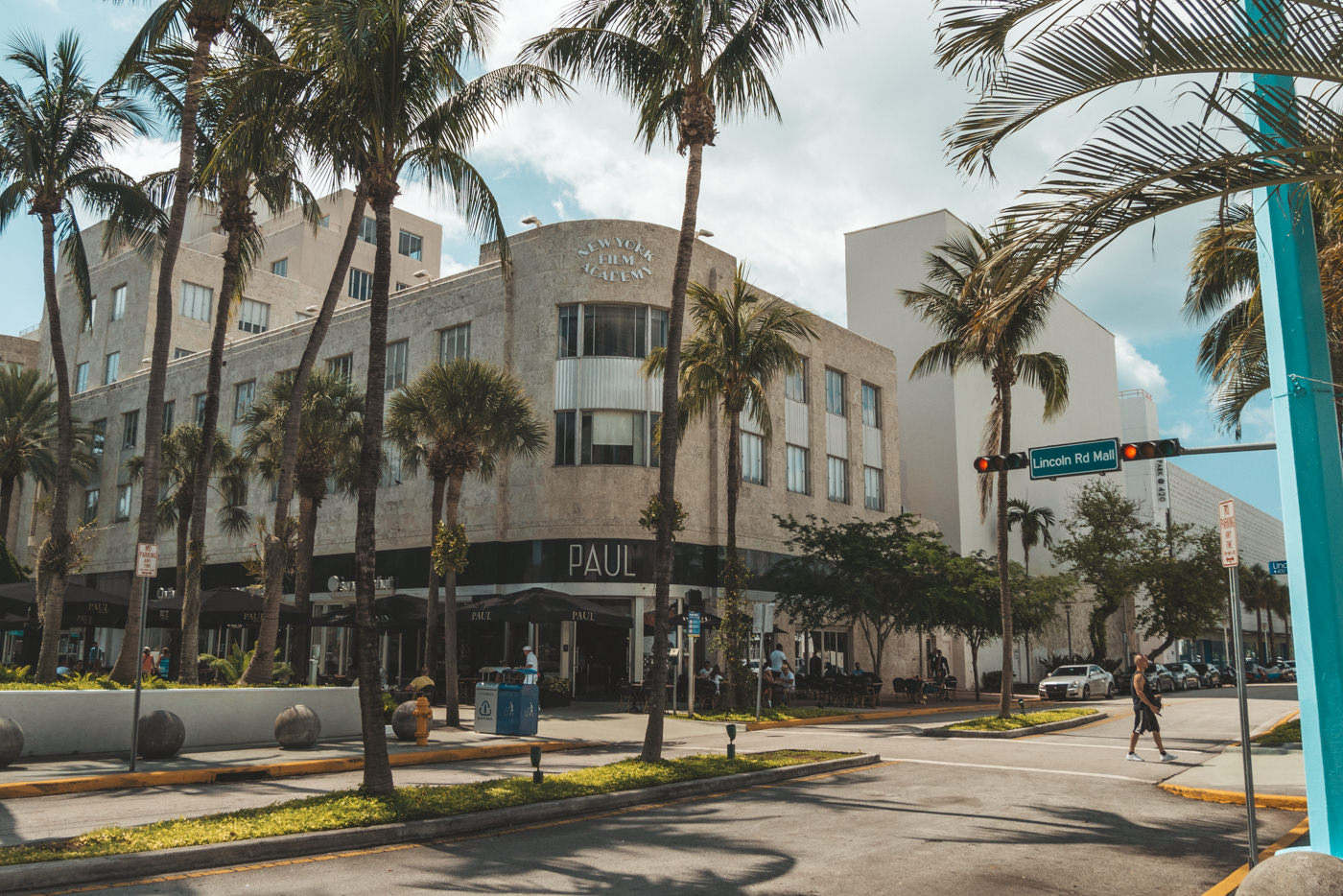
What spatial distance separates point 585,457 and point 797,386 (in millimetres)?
11782

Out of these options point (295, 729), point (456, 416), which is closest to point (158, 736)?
point (295, 729)

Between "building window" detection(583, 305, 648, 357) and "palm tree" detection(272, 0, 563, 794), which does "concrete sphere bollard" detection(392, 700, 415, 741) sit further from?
"building window" detection(583, 305, 648, 357)

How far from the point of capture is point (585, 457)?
110 feet

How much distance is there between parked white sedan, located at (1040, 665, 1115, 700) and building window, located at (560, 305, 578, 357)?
2251 cm

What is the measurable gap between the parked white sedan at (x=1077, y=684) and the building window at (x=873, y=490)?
10664mm

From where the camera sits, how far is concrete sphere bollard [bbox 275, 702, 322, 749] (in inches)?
652

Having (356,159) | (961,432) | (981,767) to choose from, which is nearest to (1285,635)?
(961,432)

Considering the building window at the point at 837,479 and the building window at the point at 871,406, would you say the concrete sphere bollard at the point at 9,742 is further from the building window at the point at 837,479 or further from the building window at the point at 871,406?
the building window at the point at 871,406

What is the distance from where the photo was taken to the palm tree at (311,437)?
30.2 metres

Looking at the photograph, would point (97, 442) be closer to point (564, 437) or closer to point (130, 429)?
point (130, 429)

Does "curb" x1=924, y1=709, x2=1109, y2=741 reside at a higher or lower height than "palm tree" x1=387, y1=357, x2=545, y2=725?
lower

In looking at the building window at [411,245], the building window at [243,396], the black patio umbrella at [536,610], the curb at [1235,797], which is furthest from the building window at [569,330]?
the building window at [411,245]

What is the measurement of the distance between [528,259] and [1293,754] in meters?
26.8

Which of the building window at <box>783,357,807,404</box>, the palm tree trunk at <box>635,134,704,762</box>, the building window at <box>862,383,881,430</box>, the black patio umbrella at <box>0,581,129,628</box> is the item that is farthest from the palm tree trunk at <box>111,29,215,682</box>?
the building window at <box>862,383,881,430</box>
